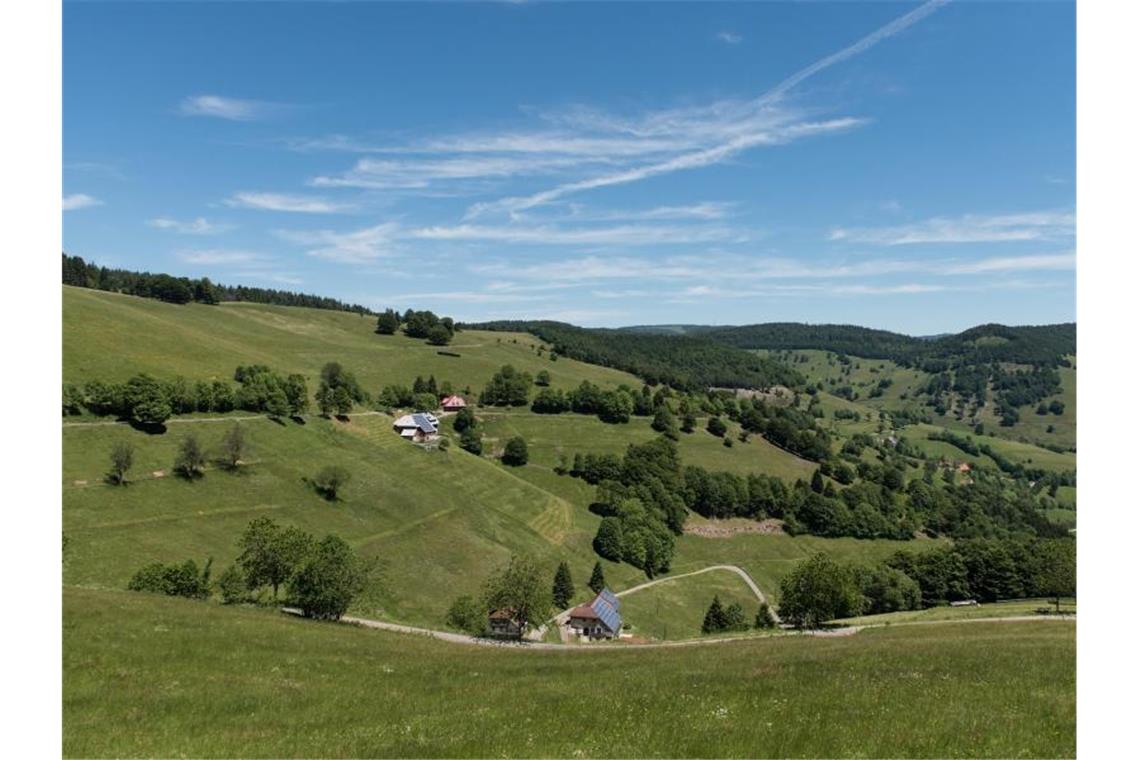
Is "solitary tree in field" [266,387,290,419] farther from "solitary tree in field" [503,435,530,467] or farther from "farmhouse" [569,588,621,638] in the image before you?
"farmhouse" [569,588,621,638]

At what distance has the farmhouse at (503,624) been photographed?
72.6 meters

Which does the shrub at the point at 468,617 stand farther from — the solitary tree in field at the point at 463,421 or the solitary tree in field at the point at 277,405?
the solitary tree in field at the point at 463,421

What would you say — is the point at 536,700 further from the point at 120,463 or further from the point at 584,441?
the point at 584,441

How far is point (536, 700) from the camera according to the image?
62.6 feet

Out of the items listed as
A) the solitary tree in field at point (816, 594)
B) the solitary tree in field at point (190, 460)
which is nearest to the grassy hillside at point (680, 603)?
the solitary tree in field at point (816, 594)

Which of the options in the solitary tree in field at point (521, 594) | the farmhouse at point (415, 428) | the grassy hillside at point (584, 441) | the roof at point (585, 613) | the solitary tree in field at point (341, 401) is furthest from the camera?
the grassy hillside at point (584, 441)

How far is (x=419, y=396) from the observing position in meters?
185

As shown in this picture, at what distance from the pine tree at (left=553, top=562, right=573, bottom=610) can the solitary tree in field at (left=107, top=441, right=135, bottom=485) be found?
65.9 metres

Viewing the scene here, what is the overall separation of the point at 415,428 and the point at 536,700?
145m

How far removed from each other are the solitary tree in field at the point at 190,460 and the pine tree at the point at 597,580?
67382 mm

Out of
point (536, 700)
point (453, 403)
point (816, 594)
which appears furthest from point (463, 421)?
point (536, 700)

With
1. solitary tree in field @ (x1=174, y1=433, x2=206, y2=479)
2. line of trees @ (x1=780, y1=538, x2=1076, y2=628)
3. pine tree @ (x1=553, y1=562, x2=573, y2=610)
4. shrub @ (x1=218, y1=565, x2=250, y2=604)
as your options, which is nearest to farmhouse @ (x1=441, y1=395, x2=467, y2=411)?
pine tree @ (x1=553, y1=562, x2=573, y2=610)

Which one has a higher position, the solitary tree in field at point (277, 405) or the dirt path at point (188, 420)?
the solitary tree in field at point (277, 405)

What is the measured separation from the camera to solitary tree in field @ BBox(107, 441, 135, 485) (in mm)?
84188
